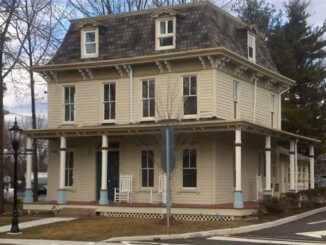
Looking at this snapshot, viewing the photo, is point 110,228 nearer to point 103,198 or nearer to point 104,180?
point 103,198

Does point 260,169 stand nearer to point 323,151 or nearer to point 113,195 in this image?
point 113,195

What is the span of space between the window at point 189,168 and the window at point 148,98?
241 centimetres

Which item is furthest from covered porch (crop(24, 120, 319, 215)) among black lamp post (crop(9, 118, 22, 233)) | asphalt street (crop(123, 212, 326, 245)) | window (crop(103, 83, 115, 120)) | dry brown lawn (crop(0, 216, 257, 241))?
black lamp post (crop(9, 118, 22, 233))

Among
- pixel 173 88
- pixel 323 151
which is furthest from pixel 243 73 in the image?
pixel 323 151

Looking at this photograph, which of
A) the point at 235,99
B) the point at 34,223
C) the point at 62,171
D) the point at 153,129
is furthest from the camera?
the point at 235,99

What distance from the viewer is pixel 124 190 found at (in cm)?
2542

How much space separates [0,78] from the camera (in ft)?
80.5

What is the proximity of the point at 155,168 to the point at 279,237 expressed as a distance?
8.85m

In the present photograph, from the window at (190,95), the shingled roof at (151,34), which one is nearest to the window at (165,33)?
the shingled roof at (151,34)

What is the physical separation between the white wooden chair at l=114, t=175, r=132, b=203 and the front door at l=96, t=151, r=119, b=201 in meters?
0.95

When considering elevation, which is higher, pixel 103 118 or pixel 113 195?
pixel 103 118

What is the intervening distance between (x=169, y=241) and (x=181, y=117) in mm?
8159

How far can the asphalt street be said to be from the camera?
16484 millimetres

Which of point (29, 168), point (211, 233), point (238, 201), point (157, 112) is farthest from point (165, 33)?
point (211, 233)
